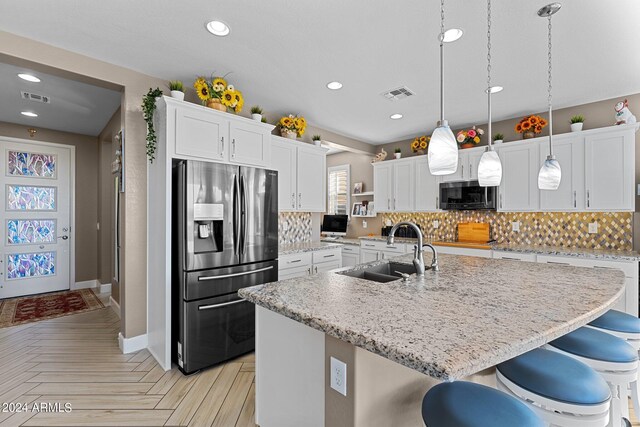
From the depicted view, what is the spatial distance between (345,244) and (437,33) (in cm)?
364

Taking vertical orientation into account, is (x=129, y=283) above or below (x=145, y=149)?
below

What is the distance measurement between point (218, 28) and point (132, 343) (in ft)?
9.61

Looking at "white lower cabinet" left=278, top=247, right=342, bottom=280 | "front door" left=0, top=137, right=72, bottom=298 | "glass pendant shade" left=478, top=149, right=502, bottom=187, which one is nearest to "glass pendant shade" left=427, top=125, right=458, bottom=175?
"glass pendant shade" left=478, top=149, right=502, bottom=187

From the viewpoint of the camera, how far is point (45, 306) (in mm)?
4168

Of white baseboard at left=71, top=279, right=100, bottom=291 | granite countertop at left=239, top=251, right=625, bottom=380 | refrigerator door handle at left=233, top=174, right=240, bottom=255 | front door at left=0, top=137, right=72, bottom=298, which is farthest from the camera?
white baseboard at left=71, top=279, right=100, bottom=291

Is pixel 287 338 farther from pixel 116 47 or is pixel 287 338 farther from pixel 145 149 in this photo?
pixel 116 47

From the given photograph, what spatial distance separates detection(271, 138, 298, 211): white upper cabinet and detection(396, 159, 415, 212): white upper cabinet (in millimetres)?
1934

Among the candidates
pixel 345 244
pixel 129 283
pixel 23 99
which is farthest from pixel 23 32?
pixel 345 244

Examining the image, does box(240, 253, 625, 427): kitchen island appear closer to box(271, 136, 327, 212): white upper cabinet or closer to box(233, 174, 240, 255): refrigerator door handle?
box(233, 174, 240, 255): refrigerator door handle

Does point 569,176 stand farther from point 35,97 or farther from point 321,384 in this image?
point 35,97

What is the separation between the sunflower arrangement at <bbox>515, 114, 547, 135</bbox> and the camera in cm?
372

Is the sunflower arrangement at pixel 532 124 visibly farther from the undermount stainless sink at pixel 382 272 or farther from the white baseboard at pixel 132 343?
the white baseboard at pixel 132 343

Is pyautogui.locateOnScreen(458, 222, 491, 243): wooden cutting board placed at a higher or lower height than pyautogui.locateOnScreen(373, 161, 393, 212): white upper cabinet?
lower

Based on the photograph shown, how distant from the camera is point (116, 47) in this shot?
95.3 inches
